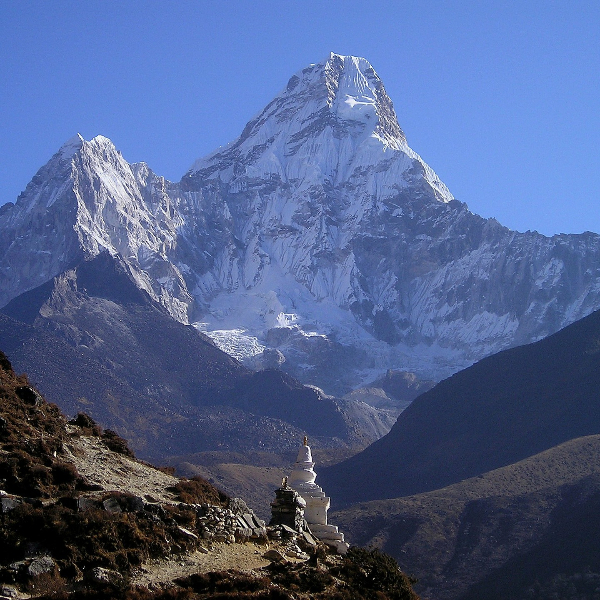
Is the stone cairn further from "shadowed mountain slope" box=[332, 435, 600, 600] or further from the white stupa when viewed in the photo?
"shadowed mountain slope" box=[332, 435, 600, 600]

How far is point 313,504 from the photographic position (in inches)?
1777

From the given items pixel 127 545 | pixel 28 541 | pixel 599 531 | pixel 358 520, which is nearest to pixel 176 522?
pixel 127 545

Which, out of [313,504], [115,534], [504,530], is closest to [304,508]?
[313,504]

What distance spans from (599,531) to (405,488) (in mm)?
66777

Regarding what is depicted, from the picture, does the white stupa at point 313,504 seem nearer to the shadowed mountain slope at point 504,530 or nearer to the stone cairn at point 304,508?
the stone cairn at point 304,508

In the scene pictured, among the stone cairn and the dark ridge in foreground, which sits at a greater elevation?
the stone cairn

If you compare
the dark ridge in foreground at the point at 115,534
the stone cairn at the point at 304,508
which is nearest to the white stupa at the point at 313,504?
the stone cairn at the point at 304,508

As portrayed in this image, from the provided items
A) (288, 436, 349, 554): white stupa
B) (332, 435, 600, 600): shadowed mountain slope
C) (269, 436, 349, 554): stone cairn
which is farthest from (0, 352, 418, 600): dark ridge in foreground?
(332, 435, 600, 600): shadowed mountain slope

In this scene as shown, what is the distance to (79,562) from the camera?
28.1m

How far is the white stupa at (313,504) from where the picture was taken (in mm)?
42884

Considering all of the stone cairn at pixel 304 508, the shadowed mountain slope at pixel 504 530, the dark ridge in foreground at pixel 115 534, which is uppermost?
the shadowed mountain slope at pixel 504 530

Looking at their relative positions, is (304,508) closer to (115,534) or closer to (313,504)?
(313,504)

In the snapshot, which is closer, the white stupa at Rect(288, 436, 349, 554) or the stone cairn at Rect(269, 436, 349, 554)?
the stone cairn at Rect(269, 436, 349, 554)

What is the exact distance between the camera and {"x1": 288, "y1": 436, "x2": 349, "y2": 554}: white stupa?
42.9 meters
